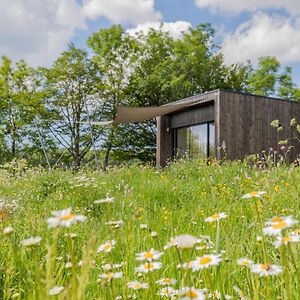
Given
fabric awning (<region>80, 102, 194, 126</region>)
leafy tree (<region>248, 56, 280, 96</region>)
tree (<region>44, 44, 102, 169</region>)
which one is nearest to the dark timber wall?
fabric awning (<region>80, 102, 194, 126</region>)

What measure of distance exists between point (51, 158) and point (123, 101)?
4.75 meters

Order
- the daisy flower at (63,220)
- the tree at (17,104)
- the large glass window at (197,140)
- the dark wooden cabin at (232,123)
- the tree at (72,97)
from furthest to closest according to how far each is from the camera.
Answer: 1. the tree at (72,97)
2. the tree at (17,104)
3. the large glass window at (197,140)
4. the dark wooden cabin at (232,123)
5. the daisy flower at (63,220)

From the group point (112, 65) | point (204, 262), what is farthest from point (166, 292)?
point (112, 65)

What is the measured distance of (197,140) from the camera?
13.4 m

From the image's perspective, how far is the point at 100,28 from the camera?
22.4 metres

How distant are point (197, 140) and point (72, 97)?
8.50 meters

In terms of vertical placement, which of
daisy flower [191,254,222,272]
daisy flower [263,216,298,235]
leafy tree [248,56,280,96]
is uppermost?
leafy tree [248,56,280,96]

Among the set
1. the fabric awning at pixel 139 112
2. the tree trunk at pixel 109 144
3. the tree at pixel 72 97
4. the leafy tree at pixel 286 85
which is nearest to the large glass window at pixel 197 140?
the fabric awning at pixel 139 112

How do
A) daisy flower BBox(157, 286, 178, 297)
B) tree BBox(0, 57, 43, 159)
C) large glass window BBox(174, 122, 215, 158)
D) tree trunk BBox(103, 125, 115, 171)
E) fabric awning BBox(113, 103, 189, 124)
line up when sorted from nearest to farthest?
daisy flower BBox(157, 286, 178, 297) → fabric awning BBox(113, 103, 189, 124) → large glass window BBox(174, 122, 215, 158) → tree BBox(0, 57, 43, 159) → tree trunk BBox(103, 125, 115, 171)

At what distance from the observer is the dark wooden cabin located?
11680mm

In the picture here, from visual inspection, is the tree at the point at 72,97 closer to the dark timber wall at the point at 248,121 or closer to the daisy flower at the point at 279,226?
the dark timber wall at the point at 248,121

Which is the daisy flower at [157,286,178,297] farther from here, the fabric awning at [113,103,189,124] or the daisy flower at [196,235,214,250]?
the fabric awning at [113,103,189,124]

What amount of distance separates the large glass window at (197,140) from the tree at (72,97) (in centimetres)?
649

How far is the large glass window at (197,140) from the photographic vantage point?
1257 centimetres
